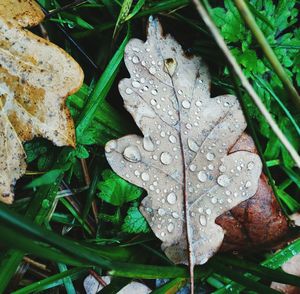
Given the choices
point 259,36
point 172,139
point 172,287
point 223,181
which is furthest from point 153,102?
point 172,287

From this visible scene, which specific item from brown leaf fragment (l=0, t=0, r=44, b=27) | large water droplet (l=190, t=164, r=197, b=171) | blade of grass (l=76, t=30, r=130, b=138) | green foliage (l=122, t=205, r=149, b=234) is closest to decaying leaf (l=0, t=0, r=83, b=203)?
brown leaf fragment (l=0, t=0, r=44, b=27)

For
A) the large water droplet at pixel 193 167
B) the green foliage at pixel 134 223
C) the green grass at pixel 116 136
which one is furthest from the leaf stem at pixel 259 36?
the green foliage at pixel 134 223

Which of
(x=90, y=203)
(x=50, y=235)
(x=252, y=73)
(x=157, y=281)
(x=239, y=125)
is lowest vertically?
(x=157, y=281)

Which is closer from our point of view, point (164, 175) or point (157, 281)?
point (164, 175)

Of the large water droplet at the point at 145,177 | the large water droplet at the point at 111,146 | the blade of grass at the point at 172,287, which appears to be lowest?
the blade of grass at the point at 172,287

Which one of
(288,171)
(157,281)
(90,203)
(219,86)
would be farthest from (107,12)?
(157,281)

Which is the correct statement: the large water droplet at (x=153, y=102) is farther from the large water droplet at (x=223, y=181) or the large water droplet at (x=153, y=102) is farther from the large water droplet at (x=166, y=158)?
the large water droplet at (x=223, y=181)

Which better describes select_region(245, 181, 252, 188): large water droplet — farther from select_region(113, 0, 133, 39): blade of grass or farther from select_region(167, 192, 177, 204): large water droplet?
select_region(113, 0, 133, 39): blade of grass

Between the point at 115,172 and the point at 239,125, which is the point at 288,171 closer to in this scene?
the point at 239,125

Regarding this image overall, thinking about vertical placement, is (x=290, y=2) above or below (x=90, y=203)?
above
